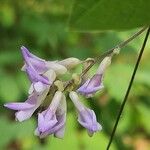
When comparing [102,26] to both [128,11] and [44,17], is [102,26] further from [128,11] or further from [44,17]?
[44,17]

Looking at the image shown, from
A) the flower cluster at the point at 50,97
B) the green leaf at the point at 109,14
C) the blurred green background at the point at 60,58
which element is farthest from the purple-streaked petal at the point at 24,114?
the blurred green background at the point at 60,58

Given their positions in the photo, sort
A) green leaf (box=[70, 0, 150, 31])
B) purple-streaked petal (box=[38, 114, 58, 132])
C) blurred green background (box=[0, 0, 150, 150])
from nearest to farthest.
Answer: purple-streaked petal (box=[38, 114, 58, 132]) < green leaf (box=[70, 0, 150, 31]) < blurred green background (box=[0, 0, 150, 150])

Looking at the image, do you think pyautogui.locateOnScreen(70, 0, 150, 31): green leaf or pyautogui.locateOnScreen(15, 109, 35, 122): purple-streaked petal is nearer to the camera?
pyautogui.locateOnScreen(15, 109, 35, 122): purple-streaked petal

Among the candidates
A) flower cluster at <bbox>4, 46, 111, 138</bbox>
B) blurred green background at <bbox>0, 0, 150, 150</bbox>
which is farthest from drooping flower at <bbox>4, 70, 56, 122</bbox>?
blurred green background at <bbox>0, 0, 150, 150</bbox>

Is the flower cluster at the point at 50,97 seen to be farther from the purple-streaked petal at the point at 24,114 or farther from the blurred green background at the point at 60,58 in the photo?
the blurred green background at the point at 60,58

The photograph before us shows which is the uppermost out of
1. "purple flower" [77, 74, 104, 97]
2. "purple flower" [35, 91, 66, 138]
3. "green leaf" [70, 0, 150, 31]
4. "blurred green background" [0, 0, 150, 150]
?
"green leaf" [70, 0, 150, 31]

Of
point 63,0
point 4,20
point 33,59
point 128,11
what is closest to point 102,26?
point 128,11

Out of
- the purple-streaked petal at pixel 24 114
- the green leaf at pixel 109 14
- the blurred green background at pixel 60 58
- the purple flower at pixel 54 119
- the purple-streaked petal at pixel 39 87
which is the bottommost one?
the blurred green background at pixel 60 58

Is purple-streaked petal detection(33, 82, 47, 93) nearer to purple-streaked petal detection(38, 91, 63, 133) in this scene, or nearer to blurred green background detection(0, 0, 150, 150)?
purple-streaked petal detection(38, 91, 63, 133)
